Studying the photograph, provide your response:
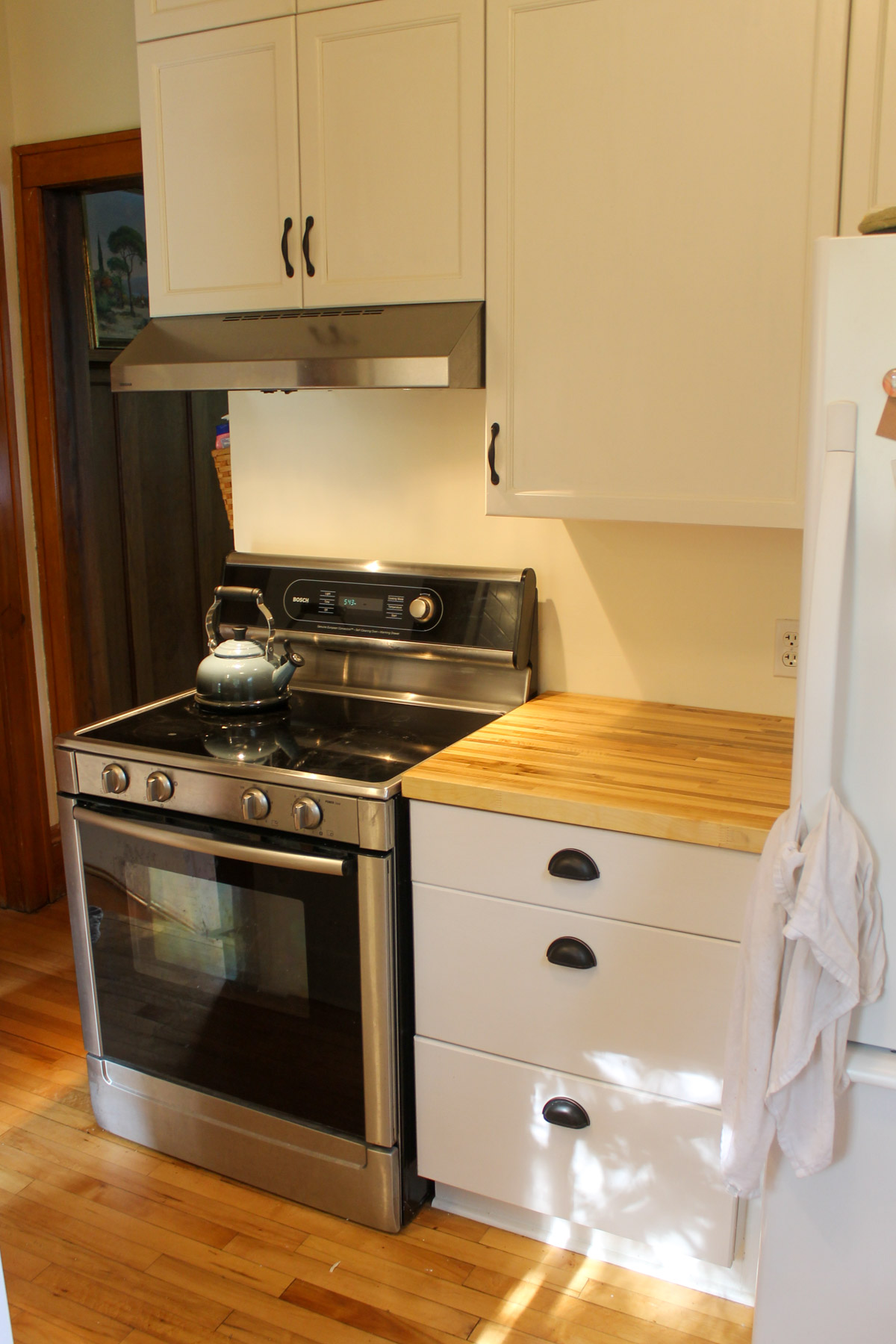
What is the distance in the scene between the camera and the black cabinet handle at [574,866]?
5.62 feet

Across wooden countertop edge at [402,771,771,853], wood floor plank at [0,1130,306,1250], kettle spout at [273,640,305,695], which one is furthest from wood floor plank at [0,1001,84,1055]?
wooden countertop edge at [402,771,771,853]

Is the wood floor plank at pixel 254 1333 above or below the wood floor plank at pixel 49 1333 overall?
above

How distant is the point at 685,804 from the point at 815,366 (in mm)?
701

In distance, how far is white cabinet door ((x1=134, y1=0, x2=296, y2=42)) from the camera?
2053 mm

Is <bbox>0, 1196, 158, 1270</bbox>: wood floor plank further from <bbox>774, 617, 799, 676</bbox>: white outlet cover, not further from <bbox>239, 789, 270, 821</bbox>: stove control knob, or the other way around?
<bbox>774, 617, 799, 676</bbox>: white outlet cover

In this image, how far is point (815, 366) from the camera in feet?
3.98

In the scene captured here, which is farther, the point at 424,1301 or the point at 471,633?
the point at 471,633

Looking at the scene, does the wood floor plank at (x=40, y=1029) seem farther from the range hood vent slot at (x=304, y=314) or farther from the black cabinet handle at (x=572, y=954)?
the range hood vent slot at (x=304, y=314)

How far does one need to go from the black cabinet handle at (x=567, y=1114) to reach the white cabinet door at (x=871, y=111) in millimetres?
1426

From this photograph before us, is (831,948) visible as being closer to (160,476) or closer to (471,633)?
(471,633)

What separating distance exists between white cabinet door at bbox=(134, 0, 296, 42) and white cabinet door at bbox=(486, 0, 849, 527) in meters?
0.48

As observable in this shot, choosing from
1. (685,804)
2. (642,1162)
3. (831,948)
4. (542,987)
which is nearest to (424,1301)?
(642,1162)

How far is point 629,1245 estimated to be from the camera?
1.90m

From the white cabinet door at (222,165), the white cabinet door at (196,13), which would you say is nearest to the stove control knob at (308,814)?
the white cabinet door at (222,165)
